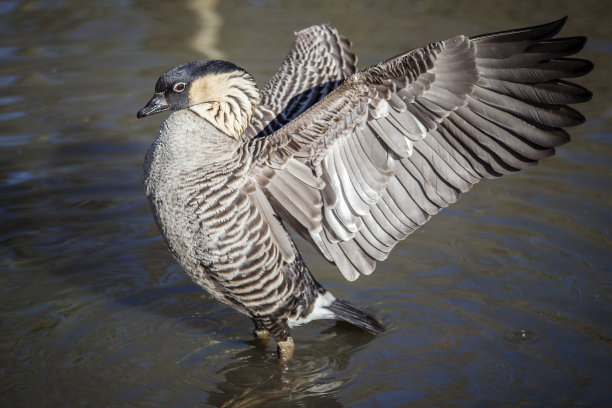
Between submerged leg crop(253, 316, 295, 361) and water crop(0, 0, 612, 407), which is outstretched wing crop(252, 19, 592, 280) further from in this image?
water crop(0, 0, 612, 407)

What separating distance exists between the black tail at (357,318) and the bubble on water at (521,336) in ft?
2.91

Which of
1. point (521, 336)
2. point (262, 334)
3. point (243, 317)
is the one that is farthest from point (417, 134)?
point (243, 317)

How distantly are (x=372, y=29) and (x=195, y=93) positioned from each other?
6208 mm

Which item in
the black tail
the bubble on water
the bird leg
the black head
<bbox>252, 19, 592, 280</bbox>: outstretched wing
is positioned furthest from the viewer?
the bird leg

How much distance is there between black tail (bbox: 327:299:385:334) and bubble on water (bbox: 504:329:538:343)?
888 mm

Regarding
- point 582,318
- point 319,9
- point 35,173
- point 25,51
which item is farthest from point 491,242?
point 25,51

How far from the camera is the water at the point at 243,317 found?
505 centimetres

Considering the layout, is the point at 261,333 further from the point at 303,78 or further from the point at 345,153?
the point at 303,78

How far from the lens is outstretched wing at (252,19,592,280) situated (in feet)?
14.6

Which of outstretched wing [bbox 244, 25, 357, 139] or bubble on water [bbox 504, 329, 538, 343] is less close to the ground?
outstretched wing [bbox 244, 25, 357, 139]

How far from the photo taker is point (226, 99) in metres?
4.98

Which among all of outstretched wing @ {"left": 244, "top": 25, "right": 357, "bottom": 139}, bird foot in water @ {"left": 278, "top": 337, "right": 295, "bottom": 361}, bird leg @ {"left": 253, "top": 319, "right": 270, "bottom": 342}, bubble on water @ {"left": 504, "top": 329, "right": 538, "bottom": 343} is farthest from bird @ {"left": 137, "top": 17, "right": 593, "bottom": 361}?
bubble on water @ {"left": 504, "top": 329, "right": 538, "bottom": 343}

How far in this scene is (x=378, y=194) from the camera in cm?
479

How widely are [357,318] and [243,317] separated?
995mm
